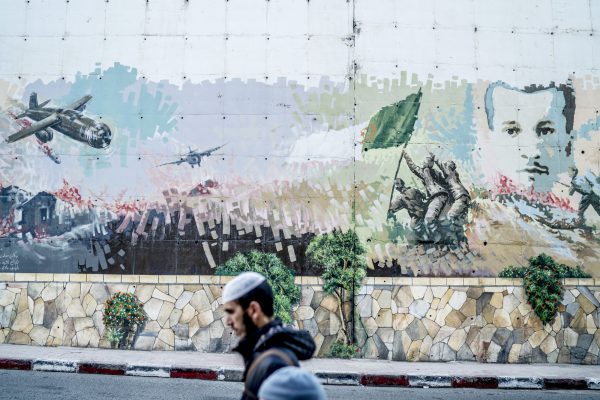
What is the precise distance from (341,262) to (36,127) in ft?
20.3

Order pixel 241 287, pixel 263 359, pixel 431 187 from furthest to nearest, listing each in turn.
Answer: pixel 431 187, pixel 241 287, pixel 263 359

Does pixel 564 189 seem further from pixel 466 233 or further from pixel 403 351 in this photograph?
pixel 403 351

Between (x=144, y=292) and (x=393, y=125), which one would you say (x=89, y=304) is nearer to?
(x=144, y=292)

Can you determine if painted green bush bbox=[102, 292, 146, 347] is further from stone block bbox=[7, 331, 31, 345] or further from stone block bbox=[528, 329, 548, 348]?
stone block bbox=[528, 329, 548, 348]

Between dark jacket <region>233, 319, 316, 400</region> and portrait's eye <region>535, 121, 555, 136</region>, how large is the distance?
10.8m

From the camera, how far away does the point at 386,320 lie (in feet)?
38.8

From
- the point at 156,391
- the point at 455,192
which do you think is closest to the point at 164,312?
the point at 156,391

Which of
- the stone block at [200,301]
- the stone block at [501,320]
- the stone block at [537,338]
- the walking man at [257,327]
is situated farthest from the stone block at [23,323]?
the walking man at [257,327]

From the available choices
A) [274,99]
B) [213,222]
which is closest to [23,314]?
[213,222]

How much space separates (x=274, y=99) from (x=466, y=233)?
4.24m

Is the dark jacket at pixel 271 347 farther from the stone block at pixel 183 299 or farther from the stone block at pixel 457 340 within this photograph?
the stone block at pixel 457 340

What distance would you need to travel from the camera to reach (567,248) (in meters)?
12.2

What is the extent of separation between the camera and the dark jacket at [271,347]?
246 cm

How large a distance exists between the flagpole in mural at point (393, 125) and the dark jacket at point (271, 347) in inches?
386
